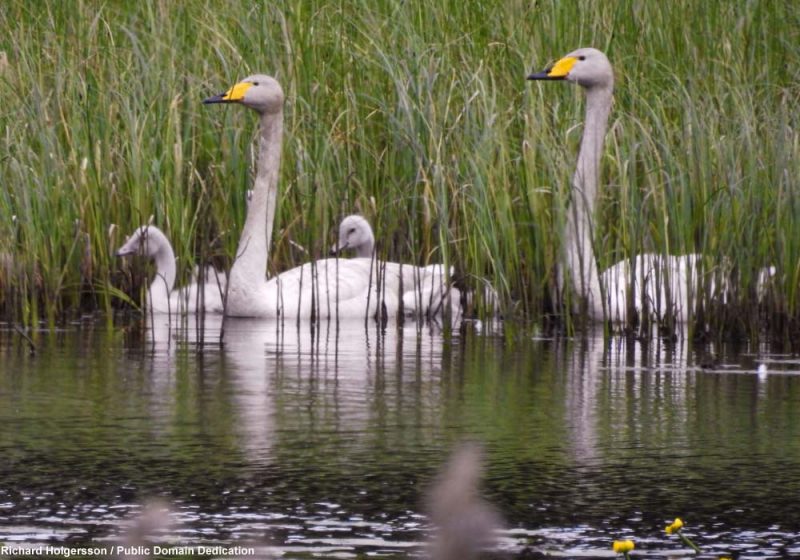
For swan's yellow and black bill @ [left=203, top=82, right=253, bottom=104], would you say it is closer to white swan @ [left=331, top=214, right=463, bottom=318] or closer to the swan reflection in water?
white swan @ [left=331, top=214, right=463, bottom=318]

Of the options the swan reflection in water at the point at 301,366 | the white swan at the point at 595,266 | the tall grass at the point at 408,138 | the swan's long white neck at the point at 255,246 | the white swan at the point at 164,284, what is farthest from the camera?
the swan's long white neck at the point at 255,246

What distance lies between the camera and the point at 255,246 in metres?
9.76

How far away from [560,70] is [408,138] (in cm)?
106

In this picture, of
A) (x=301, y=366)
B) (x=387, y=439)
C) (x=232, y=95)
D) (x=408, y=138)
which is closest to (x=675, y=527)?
Answer: (x=387, y=439)

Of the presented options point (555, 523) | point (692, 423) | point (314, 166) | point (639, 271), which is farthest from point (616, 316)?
point (555, 523)

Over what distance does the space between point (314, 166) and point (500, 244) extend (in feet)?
4.41

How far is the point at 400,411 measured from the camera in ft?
19.6

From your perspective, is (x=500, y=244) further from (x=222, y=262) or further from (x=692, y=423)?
(x=692, y=423)

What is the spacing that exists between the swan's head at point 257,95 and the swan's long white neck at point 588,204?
1801mm

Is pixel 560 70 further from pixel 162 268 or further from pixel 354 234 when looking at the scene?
pixel 162 268

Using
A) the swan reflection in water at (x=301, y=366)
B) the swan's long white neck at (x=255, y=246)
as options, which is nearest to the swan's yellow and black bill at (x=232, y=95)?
the swan's long white neck at (x=255, y=246)

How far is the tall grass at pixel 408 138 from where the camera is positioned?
28.8 feet

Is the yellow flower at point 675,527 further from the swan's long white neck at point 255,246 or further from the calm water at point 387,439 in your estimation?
the swan's long white neck at point 255,246

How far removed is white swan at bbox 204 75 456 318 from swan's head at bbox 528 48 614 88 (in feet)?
4.70
